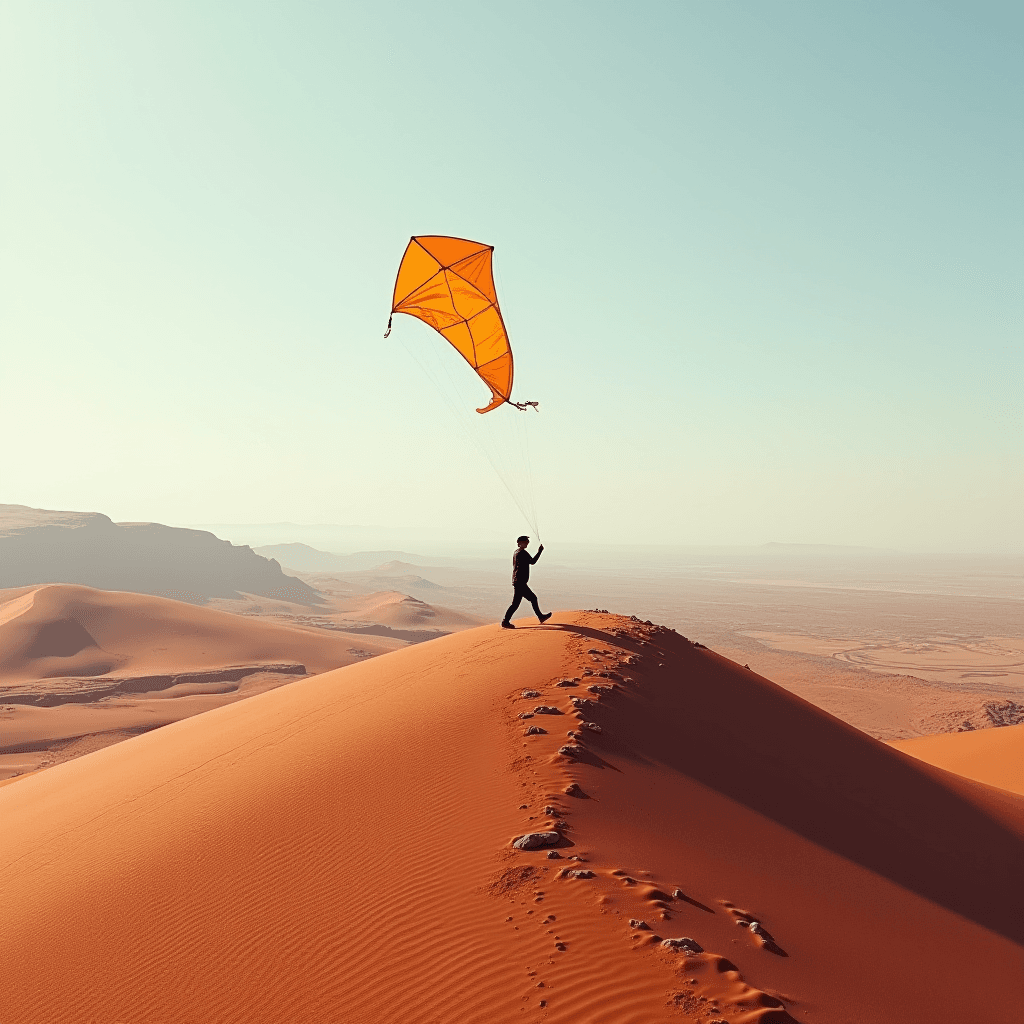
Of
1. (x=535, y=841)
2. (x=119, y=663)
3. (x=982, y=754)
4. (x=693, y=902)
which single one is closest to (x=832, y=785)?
(x=693, y=902)

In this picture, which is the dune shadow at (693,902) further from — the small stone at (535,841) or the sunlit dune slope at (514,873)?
the small stone at (535,841)

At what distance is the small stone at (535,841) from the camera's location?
6.52m

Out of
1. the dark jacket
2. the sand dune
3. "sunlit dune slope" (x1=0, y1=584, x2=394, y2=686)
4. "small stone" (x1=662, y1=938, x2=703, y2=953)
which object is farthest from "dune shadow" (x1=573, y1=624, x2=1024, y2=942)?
"sunlit dune slope" (x1=0, y1=584, x2=394, y2=686)

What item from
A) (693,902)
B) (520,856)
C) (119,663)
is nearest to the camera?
(693,902)

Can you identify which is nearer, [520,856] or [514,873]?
[514,873]

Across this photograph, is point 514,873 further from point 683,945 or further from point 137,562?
point 137,562

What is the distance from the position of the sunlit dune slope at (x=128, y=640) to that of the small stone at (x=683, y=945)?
39.9 m

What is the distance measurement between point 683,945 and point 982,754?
21.3 meters

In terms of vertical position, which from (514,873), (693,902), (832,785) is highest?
(514,873)

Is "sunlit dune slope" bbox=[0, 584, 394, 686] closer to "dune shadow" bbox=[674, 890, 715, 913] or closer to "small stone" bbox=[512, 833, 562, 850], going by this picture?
"small stone" bbox=[512, 833, 562, 850]

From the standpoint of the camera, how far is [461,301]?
56.0 feet

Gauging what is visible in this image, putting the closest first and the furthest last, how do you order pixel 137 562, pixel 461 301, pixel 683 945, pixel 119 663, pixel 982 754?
pixel 683 945, pixel 461 301, pixel 982 754, pixel 119 663, pixel 137 562

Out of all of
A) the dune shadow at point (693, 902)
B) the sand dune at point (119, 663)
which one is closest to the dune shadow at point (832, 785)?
the dune shadow at point (693, 902)

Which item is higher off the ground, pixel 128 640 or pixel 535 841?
pixel 535 841
